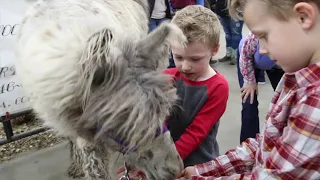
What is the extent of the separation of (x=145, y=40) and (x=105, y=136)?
0.37m

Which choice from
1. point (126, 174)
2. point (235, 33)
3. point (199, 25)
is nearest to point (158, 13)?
point (235, 33)

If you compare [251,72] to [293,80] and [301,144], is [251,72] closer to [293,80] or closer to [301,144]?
[293,80]

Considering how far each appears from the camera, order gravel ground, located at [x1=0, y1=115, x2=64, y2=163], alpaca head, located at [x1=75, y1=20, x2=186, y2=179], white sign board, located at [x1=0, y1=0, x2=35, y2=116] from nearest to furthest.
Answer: alpaca head, located at [x1=75, y1=20, x2=186, y2=179] → white sign board, located at [x1=0, y1=0, x2=35, y2=116] → gravel ground, located at [x1=0, y1=115, x2=64, y2=163]

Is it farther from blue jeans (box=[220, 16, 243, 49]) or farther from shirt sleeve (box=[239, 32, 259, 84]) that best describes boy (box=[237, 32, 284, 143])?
blue jeans (box=[220, 16, 243, 49])

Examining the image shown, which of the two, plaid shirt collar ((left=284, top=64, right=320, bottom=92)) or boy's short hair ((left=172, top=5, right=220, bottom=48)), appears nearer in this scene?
plaid shirt collar ((left=284, top=64, right=320, bottom=92))

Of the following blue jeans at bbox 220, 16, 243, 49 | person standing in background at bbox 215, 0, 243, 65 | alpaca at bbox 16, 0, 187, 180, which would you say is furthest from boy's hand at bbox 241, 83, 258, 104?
blue jeans at bbox 220, 16, 243, 49

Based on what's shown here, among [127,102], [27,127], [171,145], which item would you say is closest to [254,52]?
[171,145]

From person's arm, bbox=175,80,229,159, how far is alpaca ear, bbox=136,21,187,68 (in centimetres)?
32

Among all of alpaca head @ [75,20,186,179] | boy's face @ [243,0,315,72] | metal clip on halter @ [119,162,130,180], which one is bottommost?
metal clip on halter @ [119,162,130,180]

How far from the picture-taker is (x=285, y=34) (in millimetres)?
803

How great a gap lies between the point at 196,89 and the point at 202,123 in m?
0.15

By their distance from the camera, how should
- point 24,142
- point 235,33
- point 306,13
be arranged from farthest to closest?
point 235,33, point 24,142, point 306,13

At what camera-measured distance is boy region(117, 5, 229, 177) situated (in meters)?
1.42

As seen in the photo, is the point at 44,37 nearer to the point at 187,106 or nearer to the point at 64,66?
the point at 64,66
